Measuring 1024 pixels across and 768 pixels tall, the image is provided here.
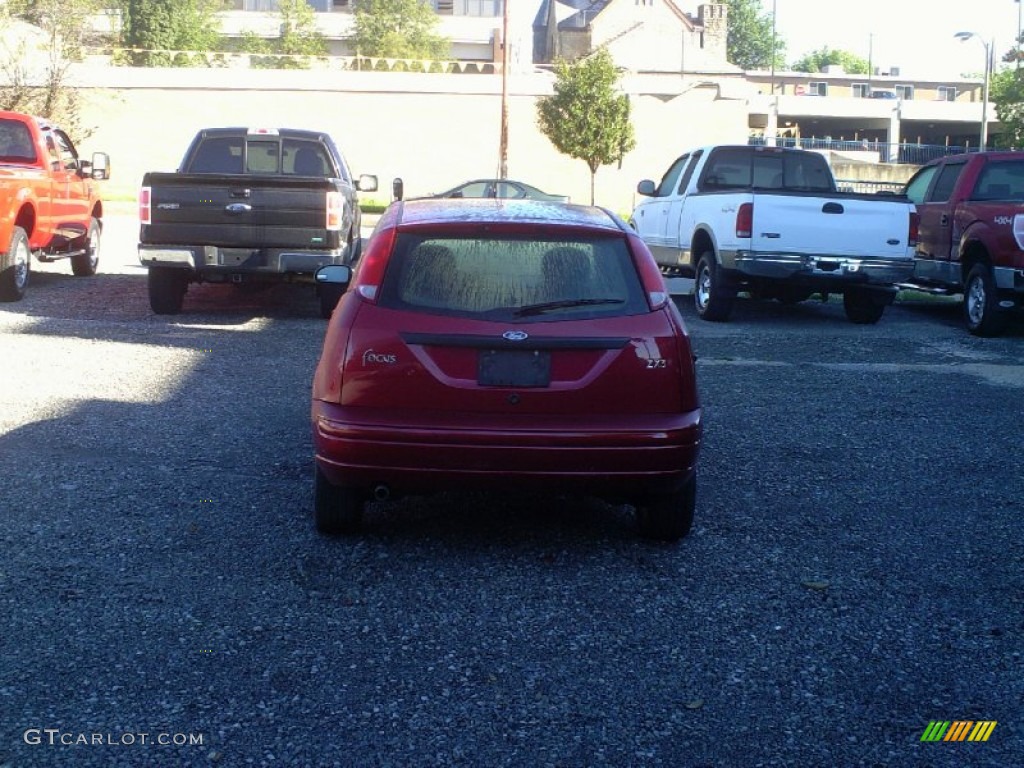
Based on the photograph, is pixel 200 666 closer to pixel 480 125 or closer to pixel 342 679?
pixel 342 679

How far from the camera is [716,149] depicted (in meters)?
15.6

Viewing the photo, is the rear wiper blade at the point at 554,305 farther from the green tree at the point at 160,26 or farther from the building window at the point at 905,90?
the building window at the point at 905,90

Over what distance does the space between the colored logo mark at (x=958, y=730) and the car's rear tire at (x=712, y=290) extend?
34.4ft

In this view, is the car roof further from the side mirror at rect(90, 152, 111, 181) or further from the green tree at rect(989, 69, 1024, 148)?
the green tree at rect(989, 69, 1024, 148)

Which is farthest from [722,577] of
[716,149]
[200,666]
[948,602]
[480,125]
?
[480,125]

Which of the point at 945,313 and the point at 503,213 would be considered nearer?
the point at 503,213

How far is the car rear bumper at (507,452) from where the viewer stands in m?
5.38

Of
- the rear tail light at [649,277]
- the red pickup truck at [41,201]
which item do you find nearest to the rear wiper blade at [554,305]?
the rear tail light at [649,277]

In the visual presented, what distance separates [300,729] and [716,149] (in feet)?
41.5

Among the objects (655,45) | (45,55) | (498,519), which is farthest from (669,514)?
(655,45)

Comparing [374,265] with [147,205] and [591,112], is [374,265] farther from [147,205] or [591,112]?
[591,112]

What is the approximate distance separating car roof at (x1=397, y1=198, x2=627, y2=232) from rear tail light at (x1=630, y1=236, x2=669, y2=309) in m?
0.14

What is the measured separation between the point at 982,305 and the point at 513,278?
9762 mm

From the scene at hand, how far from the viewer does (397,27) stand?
78750mm
